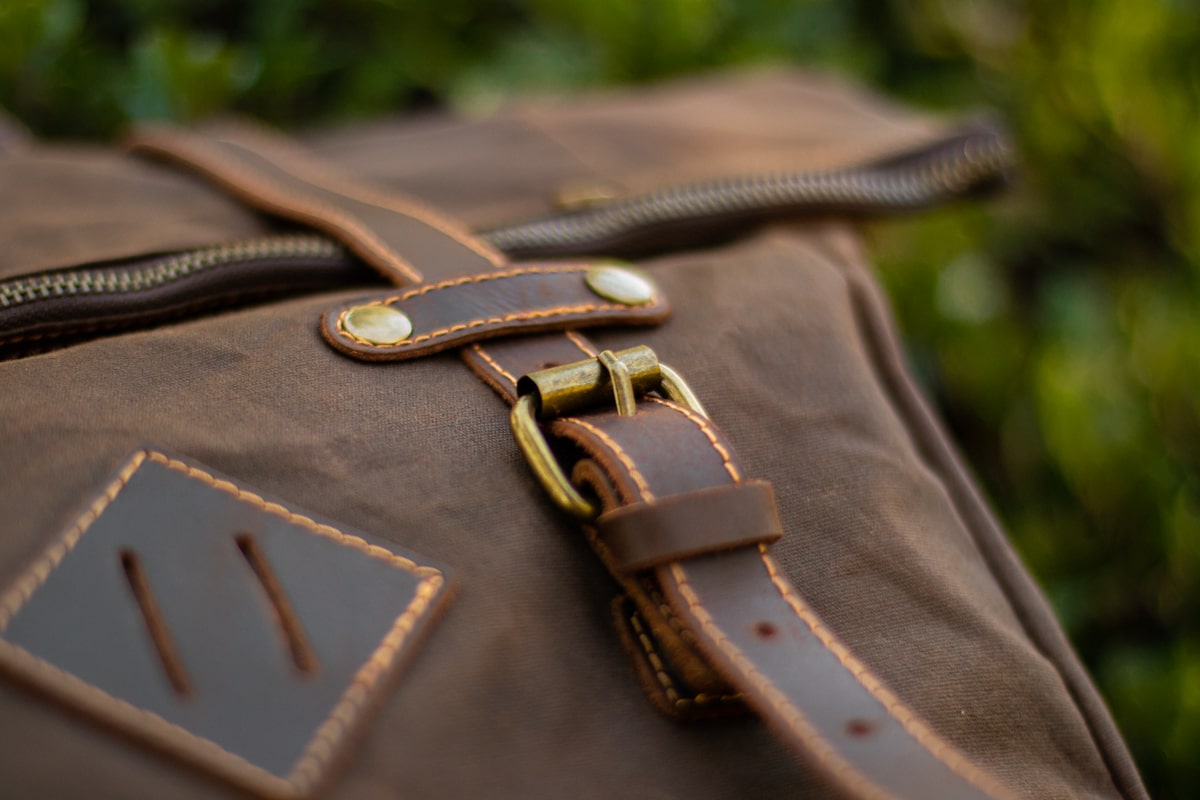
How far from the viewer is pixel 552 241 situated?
0.75 metres

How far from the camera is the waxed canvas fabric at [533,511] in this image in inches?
17.6

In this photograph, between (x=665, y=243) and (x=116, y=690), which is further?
(x=665, y=243)

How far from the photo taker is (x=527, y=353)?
1.94ft

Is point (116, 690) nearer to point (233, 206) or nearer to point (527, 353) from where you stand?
point (527, 353)

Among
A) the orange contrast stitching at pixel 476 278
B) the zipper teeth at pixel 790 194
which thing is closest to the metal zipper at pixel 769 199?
the zipper teeth at pixel 790 194

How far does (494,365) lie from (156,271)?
0.23 metres

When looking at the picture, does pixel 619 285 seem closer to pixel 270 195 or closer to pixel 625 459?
pixel 625 459

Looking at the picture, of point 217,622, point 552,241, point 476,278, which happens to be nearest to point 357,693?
point 217,622

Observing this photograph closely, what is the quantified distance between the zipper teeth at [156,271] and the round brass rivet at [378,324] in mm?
110

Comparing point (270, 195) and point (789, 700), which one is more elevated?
point (270, 195)

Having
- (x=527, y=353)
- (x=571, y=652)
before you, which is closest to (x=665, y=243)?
(x=527, y=353)

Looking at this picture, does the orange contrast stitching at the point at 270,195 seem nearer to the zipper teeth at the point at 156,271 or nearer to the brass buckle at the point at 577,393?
the zipper teeth at the point at 156,271

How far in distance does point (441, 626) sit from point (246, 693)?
9 cm

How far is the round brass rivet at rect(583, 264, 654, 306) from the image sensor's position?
2.08 feet
